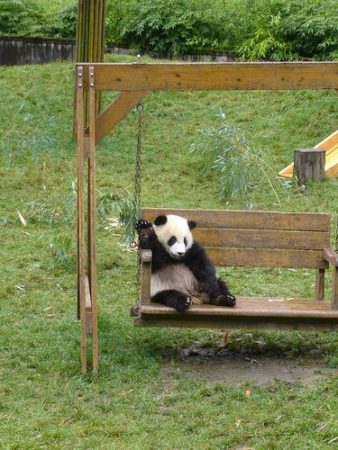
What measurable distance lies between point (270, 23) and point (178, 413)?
12.1 metres

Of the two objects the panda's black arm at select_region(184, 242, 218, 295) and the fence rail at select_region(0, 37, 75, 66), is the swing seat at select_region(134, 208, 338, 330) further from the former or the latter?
the fence rail at select_region(0, 37, 75, 66)

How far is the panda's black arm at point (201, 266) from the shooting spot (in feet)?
22.7

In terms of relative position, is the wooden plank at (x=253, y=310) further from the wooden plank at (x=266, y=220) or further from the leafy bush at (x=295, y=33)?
the leafy bush at (x=295, y=33)

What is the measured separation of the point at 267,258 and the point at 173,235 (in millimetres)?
1000

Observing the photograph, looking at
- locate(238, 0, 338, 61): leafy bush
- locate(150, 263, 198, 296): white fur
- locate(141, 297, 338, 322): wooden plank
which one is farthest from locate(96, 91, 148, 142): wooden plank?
locate(238, 0, 338, 61): leafy bush

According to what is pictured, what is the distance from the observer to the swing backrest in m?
7.39

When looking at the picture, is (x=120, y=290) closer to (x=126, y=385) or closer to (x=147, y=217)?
(x=147, y=217)

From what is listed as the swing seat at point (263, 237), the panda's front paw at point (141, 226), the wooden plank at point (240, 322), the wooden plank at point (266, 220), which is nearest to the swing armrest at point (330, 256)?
the swing seat at point (263, 237)

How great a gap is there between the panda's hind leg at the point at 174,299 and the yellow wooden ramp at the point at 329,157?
20.5 ft

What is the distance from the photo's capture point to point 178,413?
587 cm

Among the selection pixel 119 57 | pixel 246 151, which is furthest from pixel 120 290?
pixel 119 57

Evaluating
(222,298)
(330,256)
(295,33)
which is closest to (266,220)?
(330,256)

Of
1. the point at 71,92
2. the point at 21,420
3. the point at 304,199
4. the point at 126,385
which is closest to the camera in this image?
the point at 21,420

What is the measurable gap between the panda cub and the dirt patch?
1.56ft
